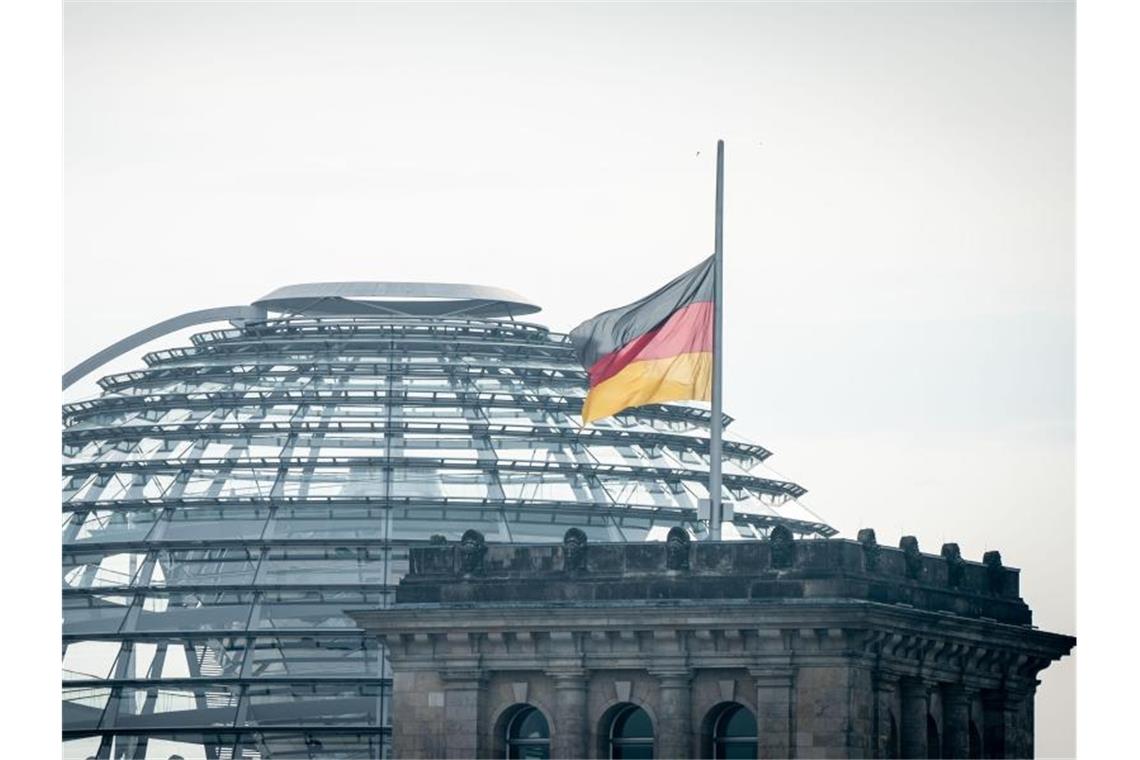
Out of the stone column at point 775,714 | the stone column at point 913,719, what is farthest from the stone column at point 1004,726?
the stone column at point 775,714

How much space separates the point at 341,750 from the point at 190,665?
4265 mm

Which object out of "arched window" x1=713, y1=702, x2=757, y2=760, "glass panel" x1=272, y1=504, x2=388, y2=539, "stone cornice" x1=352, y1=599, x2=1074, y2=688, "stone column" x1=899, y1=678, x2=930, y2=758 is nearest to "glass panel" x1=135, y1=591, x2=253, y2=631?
"glass panel" x1=272, y1=504, x2=388, y2=539

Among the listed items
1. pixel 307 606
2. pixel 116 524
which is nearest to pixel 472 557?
pixel 307 606

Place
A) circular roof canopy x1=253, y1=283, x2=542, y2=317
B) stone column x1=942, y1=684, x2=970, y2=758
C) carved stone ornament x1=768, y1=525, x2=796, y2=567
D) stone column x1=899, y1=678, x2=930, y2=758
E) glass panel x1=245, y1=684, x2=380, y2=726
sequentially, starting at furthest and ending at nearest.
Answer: circular roof canopy x1=253, y1=283, x2=542, y2=317 < glass panel x1=245, y1=684, x2=380, y2=726 < stone column x1=942, y1=684, x2=970, y2=758 < stone column x1=899, y1=678, x2=930, y2=758 < carved stone ornament x1=768, y1=525, x2=796, y2=567

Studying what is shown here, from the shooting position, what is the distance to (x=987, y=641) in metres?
60.7

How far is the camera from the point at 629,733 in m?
57.3

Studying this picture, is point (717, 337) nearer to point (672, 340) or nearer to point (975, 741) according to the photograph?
point (672, 340)

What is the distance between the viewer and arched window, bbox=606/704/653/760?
5716 centimetres

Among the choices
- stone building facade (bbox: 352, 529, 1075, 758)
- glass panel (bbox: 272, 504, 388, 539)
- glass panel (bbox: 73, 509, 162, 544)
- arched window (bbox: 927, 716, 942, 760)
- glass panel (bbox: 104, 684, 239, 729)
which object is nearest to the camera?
stone building facade (bbox: 352, 529, 1075, 758)

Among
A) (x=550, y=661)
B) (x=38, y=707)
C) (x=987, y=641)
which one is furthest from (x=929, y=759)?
(x=38, y=707)

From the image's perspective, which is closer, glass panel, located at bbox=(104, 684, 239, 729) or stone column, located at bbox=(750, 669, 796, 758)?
stone column, located at bbox=(750, 669, 796, 758)

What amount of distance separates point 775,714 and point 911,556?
4.32 meters

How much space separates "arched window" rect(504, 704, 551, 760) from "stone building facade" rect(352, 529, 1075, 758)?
0.10 feet

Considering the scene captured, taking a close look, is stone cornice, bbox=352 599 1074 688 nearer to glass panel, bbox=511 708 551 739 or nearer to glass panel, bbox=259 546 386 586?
glass panel, bbox=511 708 551 739
